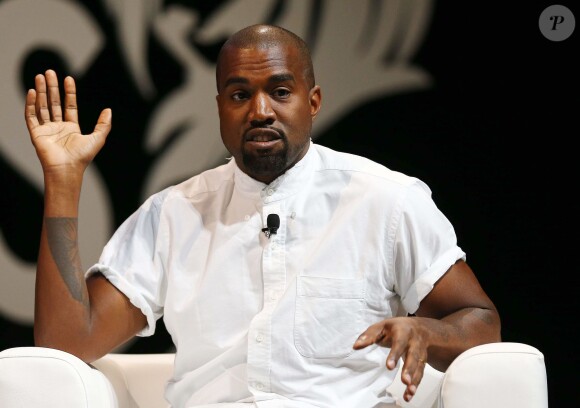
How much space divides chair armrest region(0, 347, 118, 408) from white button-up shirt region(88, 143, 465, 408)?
392 millimetres

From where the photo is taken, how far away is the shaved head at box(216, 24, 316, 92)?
244 cm

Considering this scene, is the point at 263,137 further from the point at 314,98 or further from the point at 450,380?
the point at 450,380

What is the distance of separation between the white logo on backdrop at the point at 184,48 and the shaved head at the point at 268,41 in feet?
2.83

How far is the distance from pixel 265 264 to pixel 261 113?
1.22 feet

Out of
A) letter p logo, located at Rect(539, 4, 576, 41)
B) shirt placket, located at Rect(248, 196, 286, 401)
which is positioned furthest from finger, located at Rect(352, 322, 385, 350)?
letter p logo, located at Rect(539, 4, 576, 41)

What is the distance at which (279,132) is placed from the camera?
239 centimetres

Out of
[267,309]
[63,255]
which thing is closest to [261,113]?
[267,309]

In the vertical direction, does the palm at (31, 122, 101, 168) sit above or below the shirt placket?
above

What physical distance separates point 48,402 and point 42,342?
1.12 feet

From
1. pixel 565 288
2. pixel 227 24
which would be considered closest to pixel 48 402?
pixel 227 24

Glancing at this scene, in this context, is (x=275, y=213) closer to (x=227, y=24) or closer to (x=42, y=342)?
(x=42, y=342)

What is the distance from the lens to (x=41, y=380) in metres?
2.02

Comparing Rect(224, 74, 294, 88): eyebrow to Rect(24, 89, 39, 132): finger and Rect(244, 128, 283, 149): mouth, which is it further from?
Rect(24, 89, 39, 132): finger

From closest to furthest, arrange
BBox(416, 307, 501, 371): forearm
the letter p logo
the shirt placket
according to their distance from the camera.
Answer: BBox(416, 307, 501, 371): forearm
the shirt placket
the letter p logo
